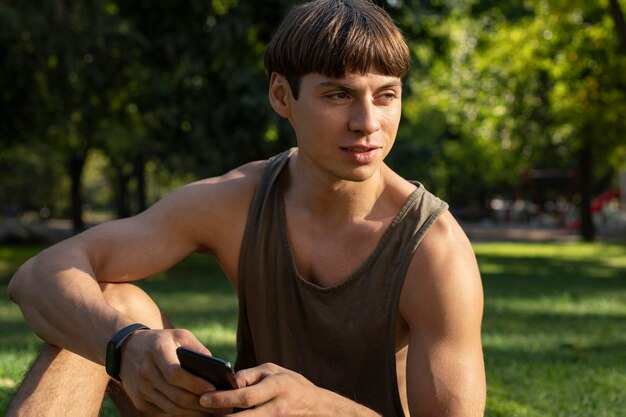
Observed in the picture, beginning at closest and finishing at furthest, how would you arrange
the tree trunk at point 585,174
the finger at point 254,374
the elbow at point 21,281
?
1. the finger at point 254,374
2. the elbow at point 21,281
3. the tree trunk at point 585,174

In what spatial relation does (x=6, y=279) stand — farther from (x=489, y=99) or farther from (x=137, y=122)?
(x=489, y=99)

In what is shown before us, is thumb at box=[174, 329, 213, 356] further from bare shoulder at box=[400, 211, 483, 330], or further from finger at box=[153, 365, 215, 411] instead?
bare shoulder at box=[400, 211, 483, 330]

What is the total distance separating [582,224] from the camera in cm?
3081

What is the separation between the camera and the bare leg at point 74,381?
9.41 feet

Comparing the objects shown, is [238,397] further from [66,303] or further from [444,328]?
[66,303]

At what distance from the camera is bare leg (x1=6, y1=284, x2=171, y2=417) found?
2.87m

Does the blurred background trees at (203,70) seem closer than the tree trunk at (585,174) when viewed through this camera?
Yes

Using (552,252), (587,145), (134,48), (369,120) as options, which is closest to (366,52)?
(369,120)

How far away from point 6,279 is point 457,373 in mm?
16777

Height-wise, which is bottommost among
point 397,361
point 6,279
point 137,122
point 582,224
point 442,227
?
point 582,224

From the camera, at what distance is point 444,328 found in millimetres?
2732

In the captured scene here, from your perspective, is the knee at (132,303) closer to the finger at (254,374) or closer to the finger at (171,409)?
the finger at (171,409)

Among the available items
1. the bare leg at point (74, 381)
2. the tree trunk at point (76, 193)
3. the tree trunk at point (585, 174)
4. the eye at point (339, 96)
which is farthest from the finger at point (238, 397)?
the tree trunk at point (76, 193)

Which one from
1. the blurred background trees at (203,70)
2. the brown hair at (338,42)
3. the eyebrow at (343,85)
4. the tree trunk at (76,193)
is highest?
the brown hair at (338,42)
